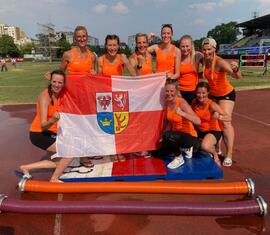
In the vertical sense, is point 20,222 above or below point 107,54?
below

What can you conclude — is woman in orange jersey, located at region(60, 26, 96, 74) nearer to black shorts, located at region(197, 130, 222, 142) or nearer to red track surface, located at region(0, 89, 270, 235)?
red track surface, located at region(0, 89, 270, 235)

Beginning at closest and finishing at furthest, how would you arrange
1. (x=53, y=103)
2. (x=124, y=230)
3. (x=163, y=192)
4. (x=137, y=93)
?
(x=124, y=230) < (x=163, y=192) < (x=53, y=103) < (x=137, y=93)

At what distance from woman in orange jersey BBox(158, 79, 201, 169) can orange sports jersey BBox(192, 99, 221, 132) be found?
8.4 inches

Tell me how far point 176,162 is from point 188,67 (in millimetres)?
1617

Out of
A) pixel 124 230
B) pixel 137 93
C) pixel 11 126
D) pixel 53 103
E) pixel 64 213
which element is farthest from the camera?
pixel 11 126

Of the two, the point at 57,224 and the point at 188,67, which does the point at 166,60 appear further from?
the point at 57,224

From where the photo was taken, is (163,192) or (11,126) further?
(11,126)

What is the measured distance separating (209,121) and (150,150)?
109cm

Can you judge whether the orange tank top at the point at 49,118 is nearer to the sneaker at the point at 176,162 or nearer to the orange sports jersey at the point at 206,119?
the sneaker at the point at 176,162

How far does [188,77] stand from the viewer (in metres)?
5.38

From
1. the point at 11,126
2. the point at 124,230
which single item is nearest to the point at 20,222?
the point at 124,230

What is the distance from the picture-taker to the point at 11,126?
8516 mm

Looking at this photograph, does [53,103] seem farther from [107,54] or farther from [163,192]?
[163,192]

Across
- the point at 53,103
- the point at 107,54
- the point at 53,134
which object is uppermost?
the point at 107,54
